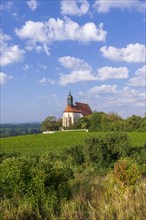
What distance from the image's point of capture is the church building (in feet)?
301

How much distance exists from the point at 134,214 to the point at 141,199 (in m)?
0.84

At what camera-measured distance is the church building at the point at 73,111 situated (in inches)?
3613

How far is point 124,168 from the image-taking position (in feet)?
24.4

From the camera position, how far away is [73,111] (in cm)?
9656

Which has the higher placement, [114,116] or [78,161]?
[114,116]

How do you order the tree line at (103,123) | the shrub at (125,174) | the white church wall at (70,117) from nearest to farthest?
the shrub at (125,174), the tree line at (103,123), the white church wall at (70,117)

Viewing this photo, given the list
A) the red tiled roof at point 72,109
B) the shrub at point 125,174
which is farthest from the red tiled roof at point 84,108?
the shrub at point 125,174

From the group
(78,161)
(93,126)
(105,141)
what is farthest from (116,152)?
(93,126)

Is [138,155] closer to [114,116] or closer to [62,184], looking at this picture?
[62,184]

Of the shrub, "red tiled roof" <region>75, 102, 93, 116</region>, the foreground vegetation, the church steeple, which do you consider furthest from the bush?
"red tiled roof" <region>75, 102, 93, 116</region>

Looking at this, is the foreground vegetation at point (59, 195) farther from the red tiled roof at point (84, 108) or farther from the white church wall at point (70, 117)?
the red tiled roof at point (84, 108)

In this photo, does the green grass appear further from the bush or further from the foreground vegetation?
the bush

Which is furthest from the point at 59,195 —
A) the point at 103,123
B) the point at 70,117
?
the point at 70,117

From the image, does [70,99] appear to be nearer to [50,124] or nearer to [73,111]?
[73,111]
